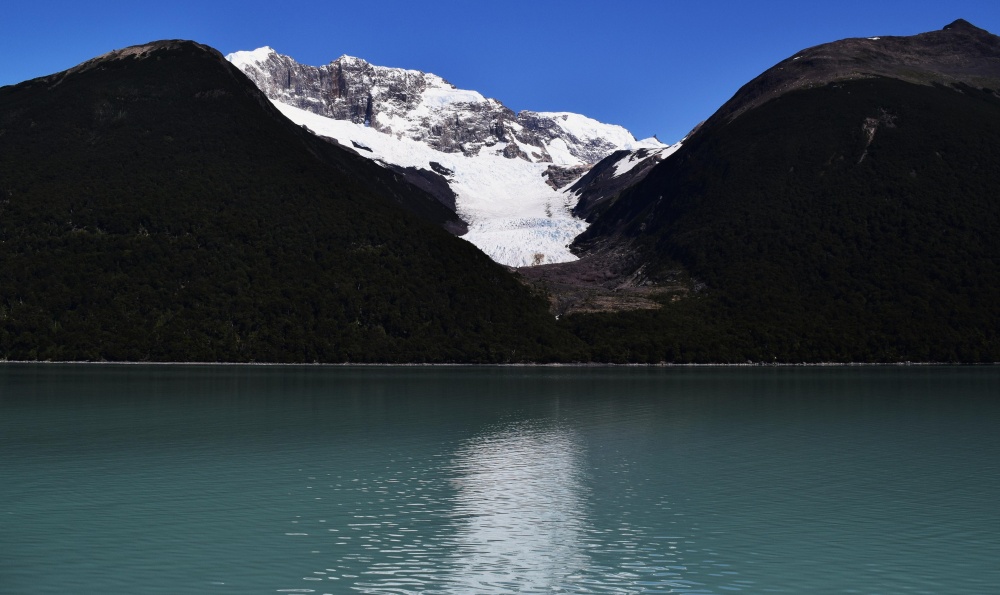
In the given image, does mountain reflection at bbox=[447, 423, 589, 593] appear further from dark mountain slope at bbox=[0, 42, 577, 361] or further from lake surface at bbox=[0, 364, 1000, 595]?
dark mountain slope at bbox=[0, 42, 577, 361]

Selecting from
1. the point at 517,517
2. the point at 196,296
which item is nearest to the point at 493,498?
the point at 517,517

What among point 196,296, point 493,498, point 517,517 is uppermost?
point 196,296

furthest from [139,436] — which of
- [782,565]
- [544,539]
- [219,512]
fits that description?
[782,565]

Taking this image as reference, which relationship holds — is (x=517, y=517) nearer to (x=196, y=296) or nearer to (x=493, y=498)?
(x=493, y=498)

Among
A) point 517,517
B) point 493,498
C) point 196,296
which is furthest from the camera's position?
point 196,296

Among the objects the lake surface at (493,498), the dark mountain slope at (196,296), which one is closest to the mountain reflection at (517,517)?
the lake surface at (493,498)
